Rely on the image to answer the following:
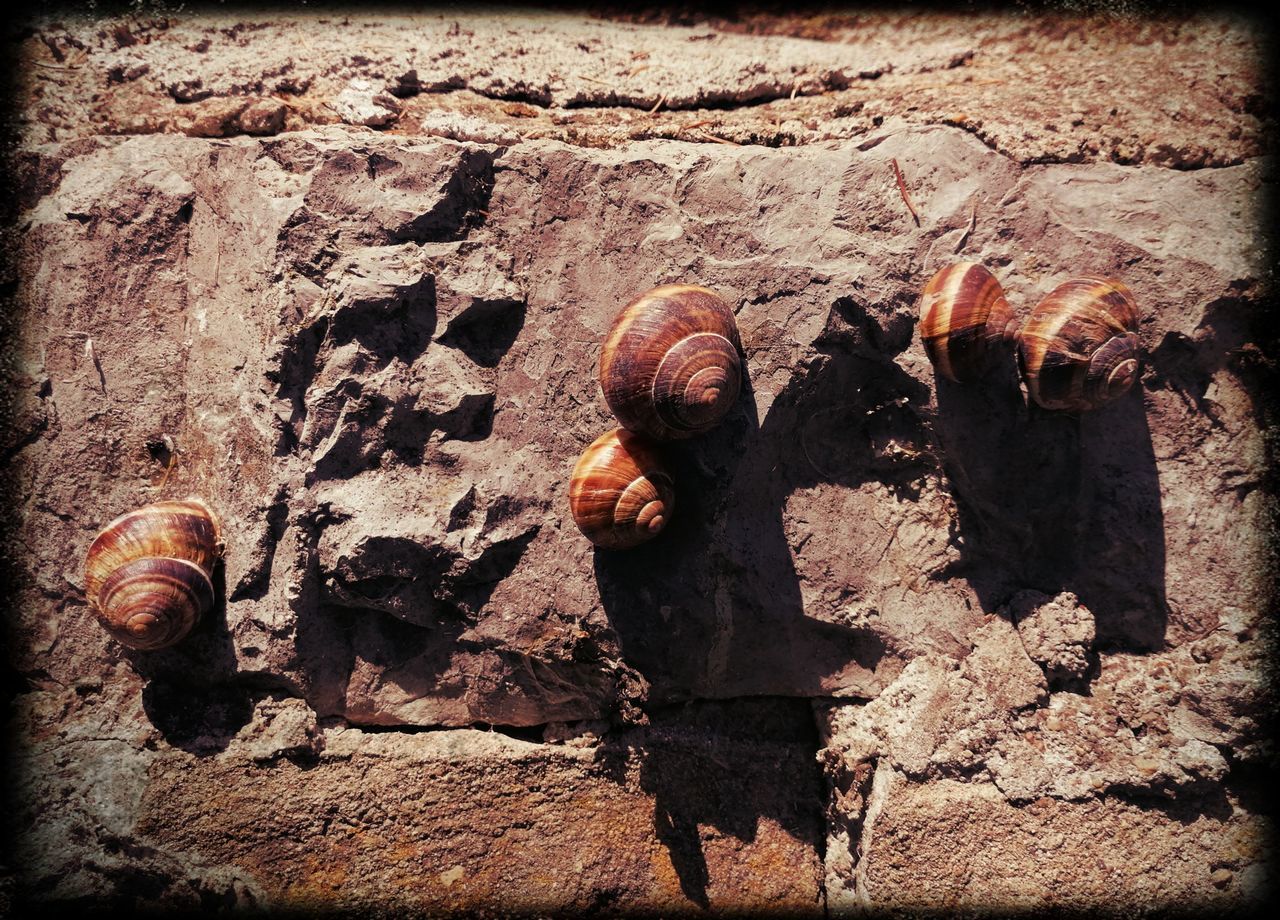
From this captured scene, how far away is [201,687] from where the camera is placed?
3482 millimetres

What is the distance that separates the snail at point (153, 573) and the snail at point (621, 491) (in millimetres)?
1706

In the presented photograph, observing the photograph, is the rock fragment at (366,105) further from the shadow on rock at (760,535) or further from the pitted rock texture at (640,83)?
the shadow on rock at (760,535)

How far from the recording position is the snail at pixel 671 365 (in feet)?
9.79

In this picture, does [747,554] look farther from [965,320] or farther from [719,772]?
[965,320]

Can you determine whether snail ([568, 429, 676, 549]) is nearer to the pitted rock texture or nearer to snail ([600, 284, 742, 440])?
snail ([600, 284, 742, 440])

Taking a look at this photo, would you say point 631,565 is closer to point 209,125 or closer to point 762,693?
point 762,693

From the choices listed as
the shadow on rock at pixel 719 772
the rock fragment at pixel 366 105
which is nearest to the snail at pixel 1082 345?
the shadow on rock at pixel 719 772

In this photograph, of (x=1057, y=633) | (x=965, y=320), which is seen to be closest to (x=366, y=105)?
(x=965, y=320)

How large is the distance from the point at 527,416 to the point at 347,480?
85 centimetres

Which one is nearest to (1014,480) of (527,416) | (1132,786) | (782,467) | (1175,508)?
(1175,508)

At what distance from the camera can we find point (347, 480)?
3395 mm

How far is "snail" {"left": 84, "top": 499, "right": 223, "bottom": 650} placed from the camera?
3236 mm

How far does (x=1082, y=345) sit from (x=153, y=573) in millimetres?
4024

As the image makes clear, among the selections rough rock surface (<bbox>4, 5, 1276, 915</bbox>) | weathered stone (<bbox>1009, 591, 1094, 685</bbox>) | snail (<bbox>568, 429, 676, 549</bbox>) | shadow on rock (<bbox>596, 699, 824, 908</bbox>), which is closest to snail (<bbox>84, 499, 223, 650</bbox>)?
rough rock surface (<bbox>4, 5, 1276, 915</bbox>)
